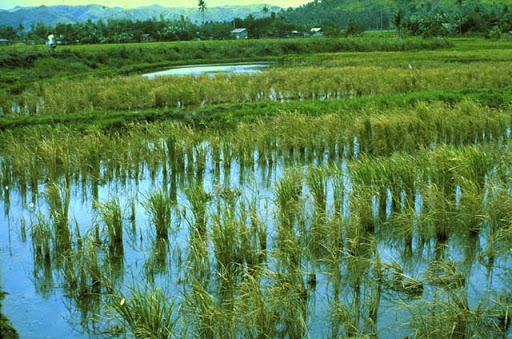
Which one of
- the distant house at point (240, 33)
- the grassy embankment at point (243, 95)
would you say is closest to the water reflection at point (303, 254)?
the grassy embankment at point (243, 95)

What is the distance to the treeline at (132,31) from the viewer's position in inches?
2697

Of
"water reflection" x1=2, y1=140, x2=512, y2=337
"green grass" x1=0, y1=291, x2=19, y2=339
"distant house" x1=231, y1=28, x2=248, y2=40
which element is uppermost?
"distant house" x1=231, y1=28, x2=248, y2=40

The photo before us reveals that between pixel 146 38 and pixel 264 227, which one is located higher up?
pixel 146 38

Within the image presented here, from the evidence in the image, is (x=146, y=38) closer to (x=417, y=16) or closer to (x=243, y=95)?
(x=417, y=16)

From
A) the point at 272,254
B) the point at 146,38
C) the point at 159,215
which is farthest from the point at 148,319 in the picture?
the point at 146,38

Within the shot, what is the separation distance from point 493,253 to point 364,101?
9638 mm

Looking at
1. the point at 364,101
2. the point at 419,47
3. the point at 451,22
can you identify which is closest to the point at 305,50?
the point at 419,47

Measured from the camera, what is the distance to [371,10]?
136875mm

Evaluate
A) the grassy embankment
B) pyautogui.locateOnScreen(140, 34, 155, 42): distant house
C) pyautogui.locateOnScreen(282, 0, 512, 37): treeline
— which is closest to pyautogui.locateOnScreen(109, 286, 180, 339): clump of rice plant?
the grassy embankment

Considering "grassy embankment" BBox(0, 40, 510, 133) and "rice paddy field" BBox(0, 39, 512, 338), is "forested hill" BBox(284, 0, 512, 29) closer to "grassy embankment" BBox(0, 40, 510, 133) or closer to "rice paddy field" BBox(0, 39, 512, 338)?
"grassy embankment" BBox(0, 40, 510, 133)

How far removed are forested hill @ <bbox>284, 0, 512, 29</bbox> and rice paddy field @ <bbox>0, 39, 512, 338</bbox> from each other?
90.4 metres

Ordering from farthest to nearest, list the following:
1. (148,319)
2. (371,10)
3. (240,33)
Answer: (371,10) < (240,33) < (148,319)

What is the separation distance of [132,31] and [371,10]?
77568 mm

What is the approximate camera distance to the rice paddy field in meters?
5.34
